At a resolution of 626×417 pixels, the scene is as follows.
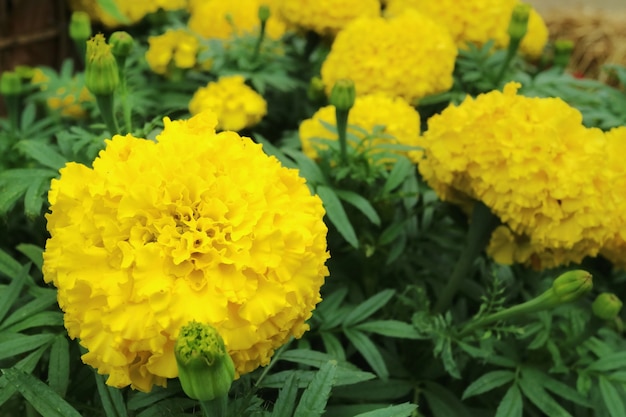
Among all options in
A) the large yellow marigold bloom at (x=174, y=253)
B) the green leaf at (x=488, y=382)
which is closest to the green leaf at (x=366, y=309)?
the green leaf at (x=488, y=382)

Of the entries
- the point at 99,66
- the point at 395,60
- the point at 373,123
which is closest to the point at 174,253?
the point at 99,66

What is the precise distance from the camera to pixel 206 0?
51.1 inches

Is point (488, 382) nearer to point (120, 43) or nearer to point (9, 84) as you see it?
point (120, 43)

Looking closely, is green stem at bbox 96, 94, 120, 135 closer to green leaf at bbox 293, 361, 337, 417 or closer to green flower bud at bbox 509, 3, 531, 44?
green leaf at bbox 293, 361, 337, 417

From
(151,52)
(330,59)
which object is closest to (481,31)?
(330,59)

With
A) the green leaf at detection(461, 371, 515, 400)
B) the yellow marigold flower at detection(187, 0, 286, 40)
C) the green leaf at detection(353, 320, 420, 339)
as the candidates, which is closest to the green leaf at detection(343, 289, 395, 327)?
the green leaf at detection(353, 320, 420, 339)

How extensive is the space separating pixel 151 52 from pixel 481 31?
515 millimetres

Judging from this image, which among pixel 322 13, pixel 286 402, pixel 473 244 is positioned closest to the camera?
pixel 286 402

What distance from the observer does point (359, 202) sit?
757 mm

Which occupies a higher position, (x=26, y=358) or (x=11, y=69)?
(x=26, y=358)

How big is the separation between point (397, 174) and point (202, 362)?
45 cm

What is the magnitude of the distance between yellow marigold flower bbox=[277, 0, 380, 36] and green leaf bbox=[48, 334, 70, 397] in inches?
25.9

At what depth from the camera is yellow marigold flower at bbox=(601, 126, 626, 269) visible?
66 cm

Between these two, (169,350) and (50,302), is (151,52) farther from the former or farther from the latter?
(169,350)
